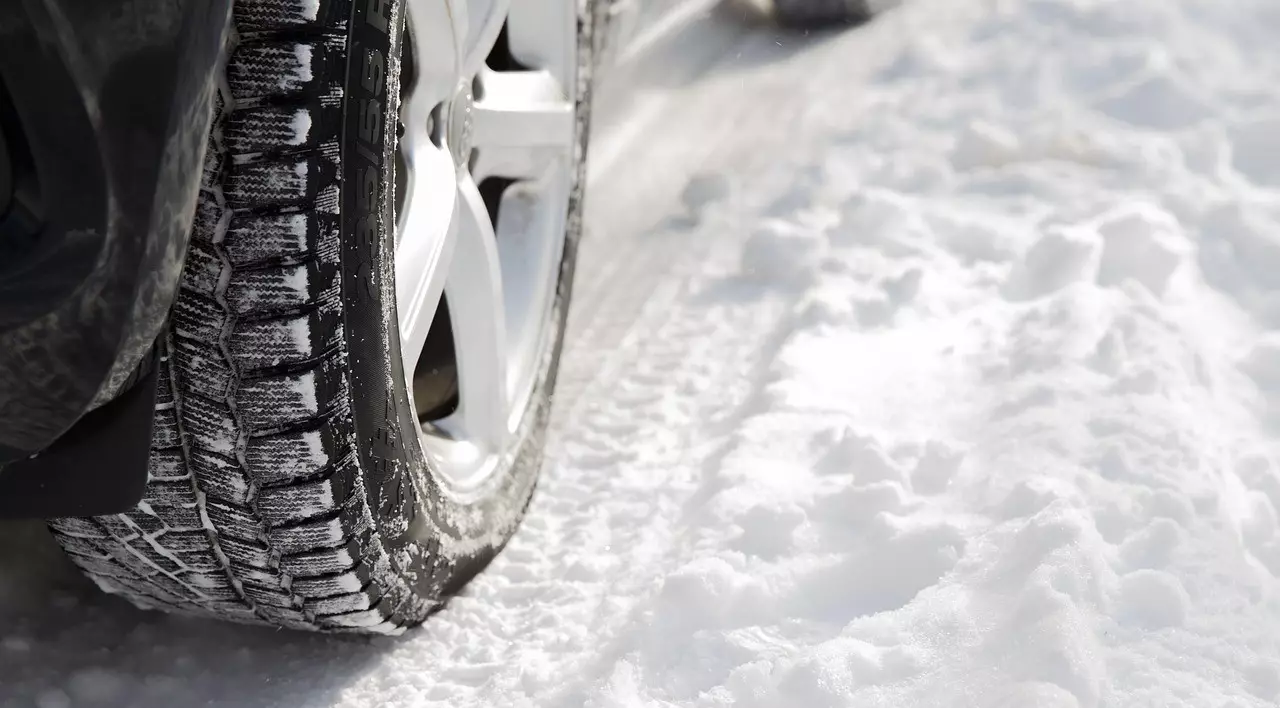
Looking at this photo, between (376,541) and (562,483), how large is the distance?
59cm

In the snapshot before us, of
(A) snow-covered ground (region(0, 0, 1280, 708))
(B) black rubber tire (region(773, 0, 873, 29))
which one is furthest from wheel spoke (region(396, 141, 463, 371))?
(B) black rubber tire (region(773, 0, 873, 29))

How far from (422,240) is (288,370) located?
0.35 m

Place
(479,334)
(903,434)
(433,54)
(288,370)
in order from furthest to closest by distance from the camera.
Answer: (903,434) < (479,334) < (433,54) < (288,370)

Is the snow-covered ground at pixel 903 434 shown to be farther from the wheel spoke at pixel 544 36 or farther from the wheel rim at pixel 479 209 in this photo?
the wheel spoke at pixel 544 36

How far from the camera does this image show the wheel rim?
4.03 ft

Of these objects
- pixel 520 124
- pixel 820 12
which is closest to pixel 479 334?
pixel 520 124

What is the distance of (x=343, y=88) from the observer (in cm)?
90

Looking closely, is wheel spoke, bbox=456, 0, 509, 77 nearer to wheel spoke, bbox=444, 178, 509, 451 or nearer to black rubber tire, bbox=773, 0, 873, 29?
wheel spoke, bbox=444, 178, 509, 451

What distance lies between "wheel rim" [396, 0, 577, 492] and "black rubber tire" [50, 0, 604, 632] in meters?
0.16

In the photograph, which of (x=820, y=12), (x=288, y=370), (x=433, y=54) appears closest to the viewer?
(x=288, y=370)

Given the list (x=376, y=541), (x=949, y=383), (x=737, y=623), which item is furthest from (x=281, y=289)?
(x=949, y=383)

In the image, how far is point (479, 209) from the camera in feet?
4.65

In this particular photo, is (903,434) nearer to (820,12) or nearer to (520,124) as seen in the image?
(520,124)

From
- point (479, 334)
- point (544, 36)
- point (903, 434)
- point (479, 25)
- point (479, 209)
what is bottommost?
point (903, 434)
